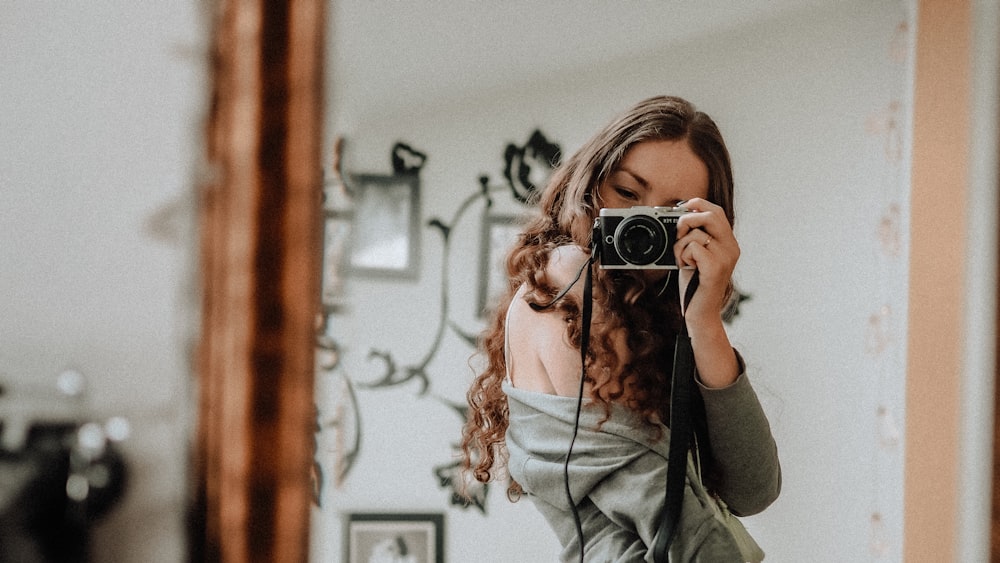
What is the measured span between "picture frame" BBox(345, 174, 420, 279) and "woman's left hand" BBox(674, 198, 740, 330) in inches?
20.9

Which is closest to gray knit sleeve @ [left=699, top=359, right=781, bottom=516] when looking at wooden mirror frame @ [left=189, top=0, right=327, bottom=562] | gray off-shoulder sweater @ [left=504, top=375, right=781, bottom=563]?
gray off-shoulder sweater @ [left=504, top=375, right=781, bottom=563]

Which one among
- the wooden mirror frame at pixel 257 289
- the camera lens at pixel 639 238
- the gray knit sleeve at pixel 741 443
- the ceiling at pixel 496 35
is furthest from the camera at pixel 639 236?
the ceiling at pixel 496 35

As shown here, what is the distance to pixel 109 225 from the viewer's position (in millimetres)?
518

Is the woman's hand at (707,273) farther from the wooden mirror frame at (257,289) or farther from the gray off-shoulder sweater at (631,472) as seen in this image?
the wooden mirror frame at (257,289)

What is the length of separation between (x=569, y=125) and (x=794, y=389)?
19.9 inches

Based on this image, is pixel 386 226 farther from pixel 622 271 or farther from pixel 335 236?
pixel 622 271

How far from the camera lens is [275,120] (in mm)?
499

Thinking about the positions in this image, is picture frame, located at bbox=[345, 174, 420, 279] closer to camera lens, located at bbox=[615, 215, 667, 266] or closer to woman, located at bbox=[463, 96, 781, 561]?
woman, located at bbox=[463, 96, 781, 561]

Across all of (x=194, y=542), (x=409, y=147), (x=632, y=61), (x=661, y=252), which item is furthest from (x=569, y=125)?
(x=194, y=542)

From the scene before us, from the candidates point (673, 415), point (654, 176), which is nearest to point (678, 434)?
point (673, 415)

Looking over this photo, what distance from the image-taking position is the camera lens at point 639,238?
0.59 meters

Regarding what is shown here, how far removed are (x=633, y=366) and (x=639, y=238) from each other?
12 centimetres

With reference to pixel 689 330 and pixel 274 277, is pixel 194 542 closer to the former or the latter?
pixel 274 277

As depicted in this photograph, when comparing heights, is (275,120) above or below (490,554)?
above
